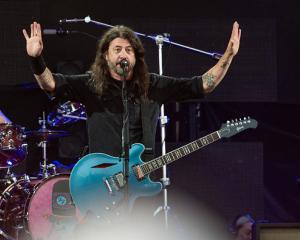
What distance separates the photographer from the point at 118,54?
431 centimetres

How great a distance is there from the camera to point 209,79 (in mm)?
4480

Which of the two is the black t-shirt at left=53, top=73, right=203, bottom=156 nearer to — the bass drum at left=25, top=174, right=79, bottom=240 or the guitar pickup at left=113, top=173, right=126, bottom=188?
the guitar pickup at left=113, top=173, right=126, bottom=188

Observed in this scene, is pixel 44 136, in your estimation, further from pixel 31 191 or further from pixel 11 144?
pixel 31 191

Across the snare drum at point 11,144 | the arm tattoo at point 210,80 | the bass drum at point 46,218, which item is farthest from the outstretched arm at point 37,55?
the snare drum at point 11,144

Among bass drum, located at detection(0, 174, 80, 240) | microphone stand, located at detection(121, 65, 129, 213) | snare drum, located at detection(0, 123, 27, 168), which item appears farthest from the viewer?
snare drum, located at detection(0, 123, 27, 168)

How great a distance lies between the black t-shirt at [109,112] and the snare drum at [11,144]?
80.5 inches

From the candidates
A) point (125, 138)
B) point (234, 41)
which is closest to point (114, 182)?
point (125, 138)

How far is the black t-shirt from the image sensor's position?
14.1 ft

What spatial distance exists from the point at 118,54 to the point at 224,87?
3.49 meters

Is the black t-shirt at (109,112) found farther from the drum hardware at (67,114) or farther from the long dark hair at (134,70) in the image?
the drum hardware at (67,114)

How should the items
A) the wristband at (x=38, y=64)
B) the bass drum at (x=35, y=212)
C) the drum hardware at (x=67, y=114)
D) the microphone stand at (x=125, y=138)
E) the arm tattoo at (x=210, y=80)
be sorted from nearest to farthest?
the microphone stand at (x=125, y=138), the wristband at (x=38, y=64), the arm tattoo at (x=210, y=80), the bass drum at (x=35, y=212), the drum hardware at (x=67, y=114)

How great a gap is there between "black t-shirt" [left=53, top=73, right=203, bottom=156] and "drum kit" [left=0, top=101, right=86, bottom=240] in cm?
149

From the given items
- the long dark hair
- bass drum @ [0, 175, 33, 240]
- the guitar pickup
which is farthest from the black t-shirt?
bass drum @ [0, 175, 33, 240]

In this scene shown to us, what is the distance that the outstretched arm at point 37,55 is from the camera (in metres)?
4.01
